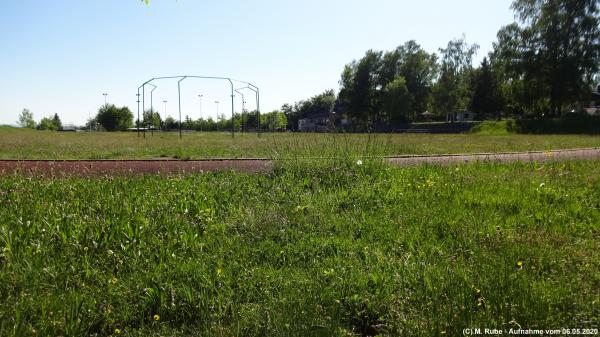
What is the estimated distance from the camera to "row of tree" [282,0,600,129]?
45531mm

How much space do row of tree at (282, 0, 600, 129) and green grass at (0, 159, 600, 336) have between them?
4665 mm

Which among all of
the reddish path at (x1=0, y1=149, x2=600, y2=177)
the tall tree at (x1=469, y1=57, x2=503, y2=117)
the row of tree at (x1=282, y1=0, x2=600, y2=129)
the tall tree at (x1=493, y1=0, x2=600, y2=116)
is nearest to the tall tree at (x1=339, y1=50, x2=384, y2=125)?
the row of tree at (x1=282, y1=0, x2=600, y2=129)

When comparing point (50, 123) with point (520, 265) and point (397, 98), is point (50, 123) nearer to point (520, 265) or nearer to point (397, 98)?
point (397, 98)

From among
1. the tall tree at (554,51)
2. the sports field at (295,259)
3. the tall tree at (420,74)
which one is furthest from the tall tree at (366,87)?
the sports field at (295,259)

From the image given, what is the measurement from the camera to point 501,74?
49938 millimetres

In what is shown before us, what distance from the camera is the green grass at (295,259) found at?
2.87m

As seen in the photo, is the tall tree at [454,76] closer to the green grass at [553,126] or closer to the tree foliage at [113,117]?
the green grass at [553,126]

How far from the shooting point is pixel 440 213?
5203mm

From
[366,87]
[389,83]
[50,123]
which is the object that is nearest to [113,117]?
[50,123]

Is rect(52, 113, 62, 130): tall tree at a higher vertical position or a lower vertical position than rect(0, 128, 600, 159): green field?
higher

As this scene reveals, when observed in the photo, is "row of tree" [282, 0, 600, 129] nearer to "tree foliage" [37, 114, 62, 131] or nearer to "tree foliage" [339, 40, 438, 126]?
"tree foliage" [339, 40, 438, 126]

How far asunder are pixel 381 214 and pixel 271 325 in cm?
284

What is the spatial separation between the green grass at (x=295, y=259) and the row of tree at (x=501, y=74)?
467 centimetres

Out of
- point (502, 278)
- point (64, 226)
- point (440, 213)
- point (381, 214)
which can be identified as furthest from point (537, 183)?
point (64, 226)
